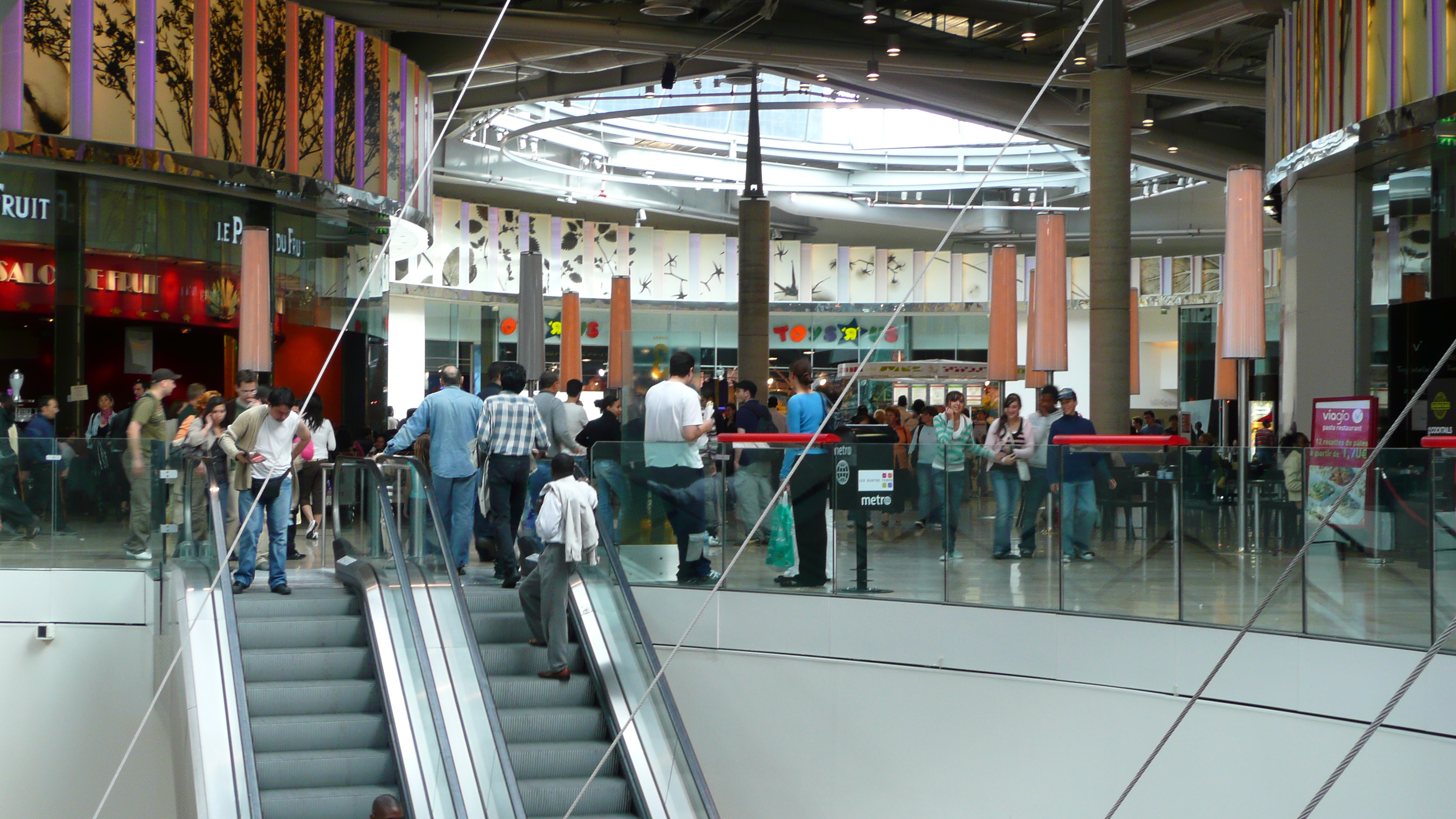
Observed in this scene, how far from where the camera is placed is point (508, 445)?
10.4 m

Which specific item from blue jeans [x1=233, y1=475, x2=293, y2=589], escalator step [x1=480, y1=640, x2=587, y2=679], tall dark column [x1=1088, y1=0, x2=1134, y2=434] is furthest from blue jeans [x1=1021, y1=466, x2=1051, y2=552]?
tall dark column [x1=1088, y1=0, x2=1134, y2=434]

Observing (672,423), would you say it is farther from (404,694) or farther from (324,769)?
(324,769)

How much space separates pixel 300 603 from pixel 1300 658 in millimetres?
7093

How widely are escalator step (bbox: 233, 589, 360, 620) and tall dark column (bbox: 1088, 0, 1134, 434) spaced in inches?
340

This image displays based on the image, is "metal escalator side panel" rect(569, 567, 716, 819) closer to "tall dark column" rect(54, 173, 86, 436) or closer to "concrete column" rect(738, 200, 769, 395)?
"tall dark column" rect(54, 173, 86, 436)

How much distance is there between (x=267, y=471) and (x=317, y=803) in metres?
2.63

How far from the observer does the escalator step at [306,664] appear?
9.79 m

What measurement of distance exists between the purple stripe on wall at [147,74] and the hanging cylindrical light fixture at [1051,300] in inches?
348

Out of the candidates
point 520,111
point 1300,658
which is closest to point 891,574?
point 1300,658

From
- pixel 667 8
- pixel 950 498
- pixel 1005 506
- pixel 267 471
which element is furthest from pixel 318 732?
pixel 667 8

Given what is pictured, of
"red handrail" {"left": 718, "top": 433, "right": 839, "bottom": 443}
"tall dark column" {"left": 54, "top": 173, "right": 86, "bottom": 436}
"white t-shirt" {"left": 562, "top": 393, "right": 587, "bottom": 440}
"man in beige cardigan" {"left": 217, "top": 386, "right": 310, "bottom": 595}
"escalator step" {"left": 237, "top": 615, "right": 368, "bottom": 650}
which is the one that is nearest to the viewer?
"escalator step" {"left": 237, "top": 615, "right": 368, "bottom": 650}

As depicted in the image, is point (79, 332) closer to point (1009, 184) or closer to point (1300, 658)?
point (1300, 658)

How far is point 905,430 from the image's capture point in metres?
17.8

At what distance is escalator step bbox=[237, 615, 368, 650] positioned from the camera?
33.0 ft
